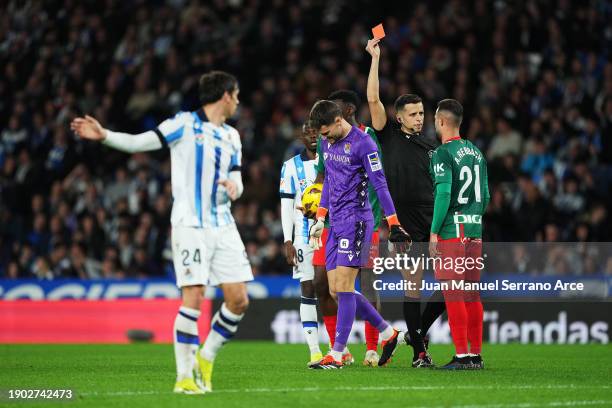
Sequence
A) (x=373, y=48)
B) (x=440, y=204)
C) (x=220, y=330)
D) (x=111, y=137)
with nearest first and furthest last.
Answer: (x=111, y=137) < (x=220, y=330) < (x=440, y=204) < (x=373, y=48)

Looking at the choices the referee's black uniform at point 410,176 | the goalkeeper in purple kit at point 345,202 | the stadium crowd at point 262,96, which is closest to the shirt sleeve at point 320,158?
the goalkeeper in purple kit at point 345,202

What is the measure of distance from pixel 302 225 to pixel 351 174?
1505mm

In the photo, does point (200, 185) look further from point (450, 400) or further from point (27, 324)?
point (27, 324)

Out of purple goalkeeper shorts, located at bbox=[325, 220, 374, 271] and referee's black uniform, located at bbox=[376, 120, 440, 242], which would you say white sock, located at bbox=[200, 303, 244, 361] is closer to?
purple goalkeeper shorts, located at bbox=[325, 220, 374, 271]

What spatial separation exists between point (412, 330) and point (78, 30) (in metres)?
15.2

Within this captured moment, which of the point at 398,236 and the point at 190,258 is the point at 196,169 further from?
the point at 398,236

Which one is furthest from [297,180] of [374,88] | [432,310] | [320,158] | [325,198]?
[432,310]

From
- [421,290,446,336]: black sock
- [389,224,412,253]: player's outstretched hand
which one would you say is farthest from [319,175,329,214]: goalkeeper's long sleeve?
[421,290,446,336]: black sock

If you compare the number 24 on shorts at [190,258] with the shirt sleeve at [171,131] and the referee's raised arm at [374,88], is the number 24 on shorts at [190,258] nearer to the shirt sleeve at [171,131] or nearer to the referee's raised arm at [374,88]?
the shirt sleeve at [171,131]

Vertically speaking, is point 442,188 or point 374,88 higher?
point 374,88

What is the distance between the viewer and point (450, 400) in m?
7.36

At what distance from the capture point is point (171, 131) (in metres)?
7.69

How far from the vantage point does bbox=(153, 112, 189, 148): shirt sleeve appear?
25.1ft

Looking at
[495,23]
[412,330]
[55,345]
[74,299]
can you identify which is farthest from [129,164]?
[412,330]
